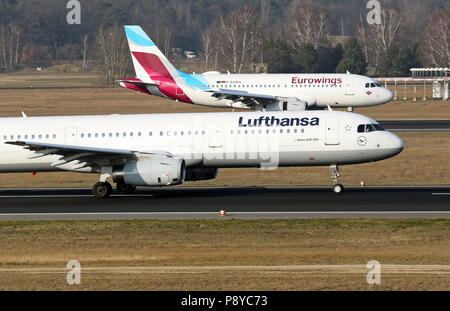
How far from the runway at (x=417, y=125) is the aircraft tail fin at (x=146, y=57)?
821 inches

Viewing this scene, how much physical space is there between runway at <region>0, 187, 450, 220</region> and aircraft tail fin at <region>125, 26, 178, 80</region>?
3386 centimetres

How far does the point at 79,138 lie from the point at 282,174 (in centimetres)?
1330

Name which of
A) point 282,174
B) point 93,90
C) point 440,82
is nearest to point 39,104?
point 93,90

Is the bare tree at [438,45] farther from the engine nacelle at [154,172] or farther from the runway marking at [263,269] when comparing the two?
the runway marking at [263,269]

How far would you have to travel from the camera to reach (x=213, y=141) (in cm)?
3769

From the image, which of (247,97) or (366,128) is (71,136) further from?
(247,97)

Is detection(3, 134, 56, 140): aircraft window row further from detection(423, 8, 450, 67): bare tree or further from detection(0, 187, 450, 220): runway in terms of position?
detection(423, 8, 450, 67): bare tree

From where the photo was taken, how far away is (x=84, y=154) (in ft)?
121

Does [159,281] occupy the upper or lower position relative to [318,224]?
lower

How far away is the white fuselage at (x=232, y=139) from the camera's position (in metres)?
37.4

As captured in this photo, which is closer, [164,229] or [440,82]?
[164,229]

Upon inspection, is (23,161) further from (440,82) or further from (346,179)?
(440,82)

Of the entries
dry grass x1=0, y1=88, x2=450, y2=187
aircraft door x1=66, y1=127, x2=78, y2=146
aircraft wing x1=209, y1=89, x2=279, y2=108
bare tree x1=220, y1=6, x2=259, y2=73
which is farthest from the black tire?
bare tree x1=220, y1=6, x2=259, y2=73
